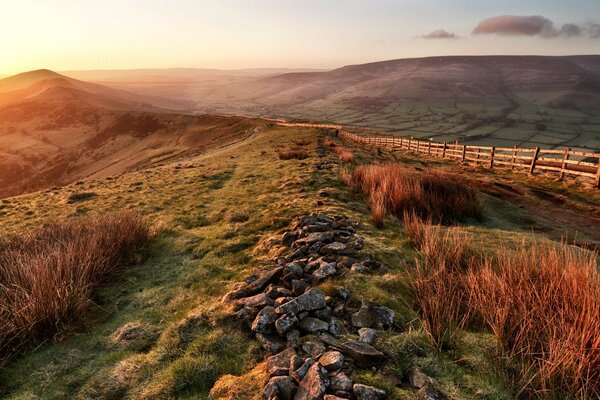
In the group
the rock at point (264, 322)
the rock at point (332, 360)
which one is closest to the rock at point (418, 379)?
the rock at point (332, 360)

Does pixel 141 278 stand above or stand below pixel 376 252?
below

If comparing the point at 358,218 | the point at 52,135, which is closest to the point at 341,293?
the point at 358,218

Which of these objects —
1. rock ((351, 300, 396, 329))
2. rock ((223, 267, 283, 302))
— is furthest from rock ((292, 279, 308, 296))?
rock ((351, 300, 396, 329))

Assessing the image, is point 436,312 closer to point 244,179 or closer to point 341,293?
point 341,293

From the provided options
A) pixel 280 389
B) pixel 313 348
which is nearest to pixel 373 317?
pixel 313 348

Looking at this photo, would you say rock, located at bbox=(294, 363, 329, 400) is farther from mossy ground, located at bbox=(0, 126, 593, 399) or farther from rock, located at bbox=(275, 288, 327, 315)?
rock, located at bbox=(275, 288, 327, 315)

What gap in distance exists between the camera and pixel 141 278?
24.6 ft

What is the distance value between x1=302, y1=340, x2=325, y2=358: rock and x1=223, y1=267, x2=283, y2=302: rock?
6.03 feet

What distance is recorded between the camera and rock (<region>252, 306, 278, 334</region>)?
476 centimetres

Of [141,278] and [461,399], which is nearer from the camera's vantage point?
[461,399]

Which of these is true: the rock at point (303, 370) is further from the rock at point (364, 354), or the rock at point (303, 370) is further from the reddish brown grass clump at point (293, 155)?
the reddish brown grass clump at point (293, 155)

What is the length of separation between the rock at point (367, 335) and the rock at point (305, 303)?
0.76 metres

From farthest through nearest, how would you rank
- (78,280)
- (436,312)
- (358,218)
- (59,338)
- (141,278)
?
(358,218) < (141,278) < (78,280) < (59,338) < (436,312)

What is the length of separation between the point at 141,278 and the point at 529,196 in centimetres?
1716
